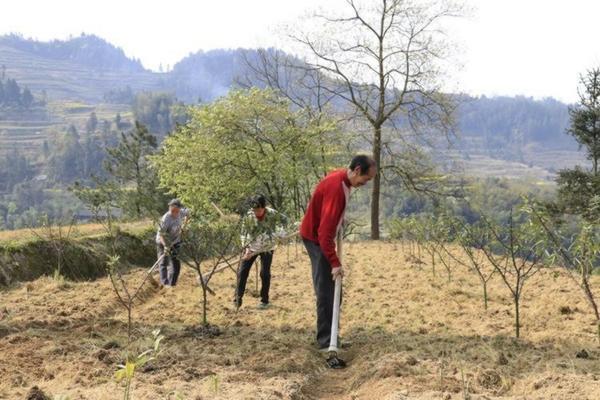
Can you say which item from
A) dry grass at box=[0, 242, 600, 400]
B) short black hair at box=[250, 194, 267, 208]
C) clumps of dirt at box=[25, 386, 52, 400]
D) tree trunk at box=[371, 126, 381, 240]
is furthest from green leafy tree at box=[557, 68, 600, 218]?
clumps of dirt at box=[25, 386, 52, 400]

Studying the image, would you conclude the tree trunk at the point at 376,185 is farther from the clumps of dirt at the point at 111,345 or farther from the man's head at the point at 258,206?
the clumps of dirt at the point at 111,345

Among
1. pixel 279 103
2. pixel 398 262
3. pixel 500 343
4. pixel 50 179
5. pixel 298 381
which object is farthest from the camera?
pixel 50 179

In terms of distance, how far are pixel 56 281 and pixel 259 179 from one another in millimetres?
16316

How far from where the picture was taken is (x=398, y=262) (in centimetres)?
1477

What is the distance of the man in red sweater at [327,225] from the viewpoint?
5219 millimetres

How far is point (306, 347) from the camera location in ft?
18.5

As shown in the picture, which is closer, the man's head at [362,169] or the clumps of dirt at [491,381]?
the clumps of dirt at [491,381]

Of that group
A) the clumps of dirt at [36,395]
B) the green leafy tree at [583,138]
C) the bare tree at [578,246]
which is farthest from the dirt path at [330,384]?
the green leafy tree at [583,138]

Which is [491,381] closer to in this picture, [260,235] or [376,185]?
[260,235]

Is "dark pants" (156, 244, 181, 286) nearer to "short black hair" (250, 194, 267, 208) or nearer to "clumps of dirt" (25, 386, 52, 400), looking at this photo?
"short black hair" (250, 194, 267, 208)

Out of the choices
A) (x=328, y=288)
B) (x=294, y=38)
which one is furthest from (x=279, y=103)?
(x=328, y=288)

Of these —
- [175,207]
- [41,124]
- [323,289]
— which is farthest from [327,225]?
[41,124]

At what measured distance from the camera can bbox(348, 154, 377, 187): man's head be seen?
5.16 m

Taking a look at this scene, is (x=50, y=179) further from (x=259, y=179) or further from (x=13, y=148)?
(x=259, y=179)
